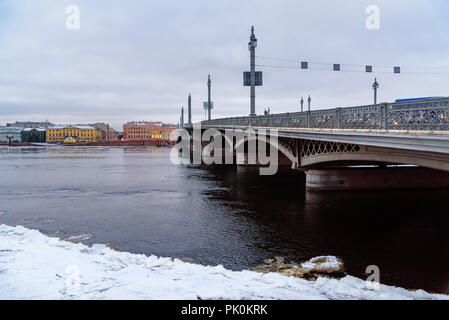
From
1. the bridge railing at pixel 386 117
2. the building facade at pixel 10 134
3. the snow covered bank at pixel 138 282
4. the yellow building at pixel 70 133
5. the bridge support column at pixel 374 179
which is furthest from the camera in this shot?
the building facade at pixel 10 134

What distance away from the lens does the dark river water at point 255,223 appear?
33.4 feet

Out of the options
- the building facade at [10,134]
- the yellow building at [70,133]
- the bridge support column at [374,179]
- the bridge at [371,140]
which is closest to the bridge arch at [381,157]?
the bridge at [371,140]

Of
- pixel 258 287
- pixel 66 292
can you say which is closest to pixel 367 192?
pixel 258 287

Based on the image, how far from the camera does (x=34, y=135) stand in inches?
6348

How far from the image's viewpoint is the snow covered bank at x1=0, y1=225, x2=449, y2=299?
18.7ft

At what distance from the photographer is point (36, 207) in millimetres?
17469

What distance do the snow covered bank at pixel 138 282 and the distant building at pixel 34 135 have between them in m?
171

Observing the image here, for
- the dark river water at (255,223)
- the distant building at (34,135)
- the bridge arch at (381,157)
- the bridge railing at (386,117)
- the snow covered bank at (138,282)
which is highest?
the distant building at (34,135)

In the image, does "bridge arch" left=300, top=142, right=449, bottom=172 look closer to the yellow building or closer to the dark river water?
the dark river water

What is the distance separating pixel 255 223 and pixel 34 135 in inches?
6699

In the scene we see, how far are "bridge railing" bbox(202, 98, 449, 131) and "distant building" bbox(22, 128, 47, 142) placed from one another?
167 m

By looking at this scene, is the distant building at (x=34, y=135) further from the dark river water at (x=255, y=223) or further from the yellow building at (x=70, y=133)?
the dark river water at (x=255, y=223)

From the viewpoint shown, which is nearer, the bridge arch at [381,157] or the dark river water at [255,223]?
the dark river water at [255,223]

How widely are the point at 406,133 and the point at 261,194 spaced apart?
44.5 feet
